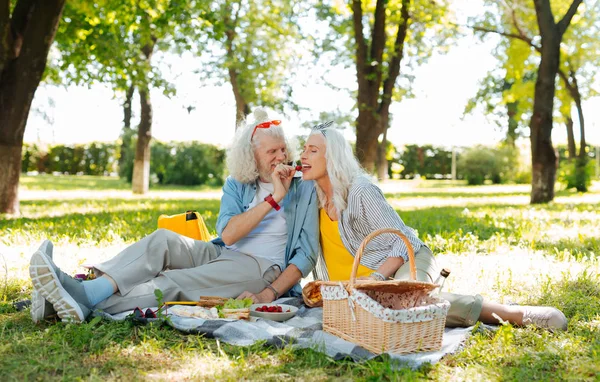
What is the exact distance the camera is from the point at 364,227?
4355 millimetres

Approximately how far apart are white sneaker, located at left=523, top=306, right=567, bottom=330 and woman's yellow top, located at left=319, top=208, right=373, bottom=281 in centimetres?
108

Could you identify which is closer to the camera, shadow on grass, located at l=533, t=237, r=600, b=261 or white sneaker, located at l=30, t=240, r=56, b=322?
white sneaker, located at l=30, t=240, r=56, b=322

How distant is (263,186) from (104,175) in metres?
31.4

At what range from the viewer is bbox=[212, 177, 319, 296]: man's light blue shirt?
470 cm

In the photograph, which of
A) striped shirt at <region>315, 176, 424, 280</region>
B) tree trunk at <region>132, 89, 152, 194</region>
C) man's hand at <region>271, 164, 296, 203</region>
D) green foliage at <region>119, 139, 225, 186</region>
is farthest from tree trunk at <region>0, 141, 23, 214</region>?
green foliage at <region>119, 139, 225, 186</region>

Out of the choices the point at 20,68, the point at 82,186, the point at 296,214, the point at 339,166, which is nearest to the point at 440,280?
the point at 339,166

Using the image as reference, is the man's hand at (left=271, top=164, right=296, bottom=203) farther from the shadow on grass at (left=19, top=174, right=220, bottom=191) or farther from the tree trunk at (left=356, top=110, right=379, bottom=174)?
the shadow on grass at (left=19, top=174, right=220, bottom=191)

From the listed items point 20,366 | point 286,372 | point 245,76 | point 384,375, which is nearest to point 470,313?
point 384,375

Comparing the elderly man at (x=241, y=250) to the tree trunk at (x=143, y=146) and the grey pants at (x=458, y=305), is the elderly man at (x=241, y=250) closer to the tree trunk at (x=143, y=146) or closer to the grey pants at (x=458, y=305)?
the grey pants at (x=458, y=305)

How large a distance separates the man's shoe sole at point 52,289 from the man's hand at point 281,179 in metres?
1.47

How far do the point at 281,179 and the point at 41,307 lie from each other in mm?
1747

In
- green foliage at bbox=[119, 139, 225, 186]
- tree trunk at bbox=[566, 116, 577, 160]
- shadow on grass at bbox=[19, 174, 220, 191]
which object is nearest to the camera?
shadow on grass at bbox=[19, 174, 220, 191]

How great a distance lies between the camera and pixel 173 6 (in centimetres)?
1266

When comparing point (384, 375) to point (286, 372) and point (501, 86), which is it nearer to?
point (286, 372)
